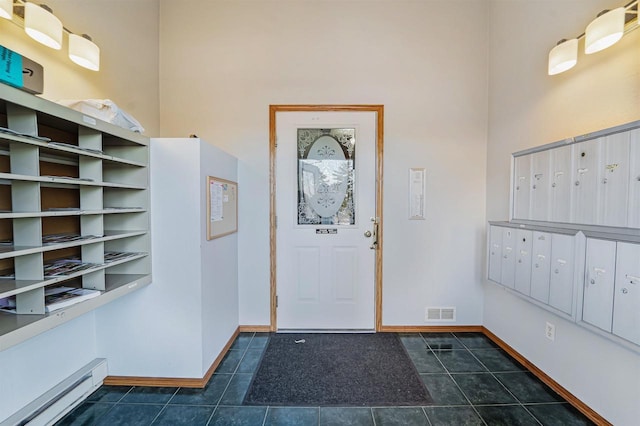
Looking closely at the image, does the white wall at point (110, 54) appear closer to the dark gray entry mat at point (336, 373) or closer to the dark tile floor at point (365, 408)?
the dark tile floor at point (365, 408)

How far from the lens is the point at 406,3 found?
8.43 feet

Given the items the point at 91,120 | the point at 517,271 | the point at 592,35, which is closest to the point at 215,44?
the point at 91,120

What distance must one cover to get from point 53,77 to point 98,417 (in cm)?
Result: 207

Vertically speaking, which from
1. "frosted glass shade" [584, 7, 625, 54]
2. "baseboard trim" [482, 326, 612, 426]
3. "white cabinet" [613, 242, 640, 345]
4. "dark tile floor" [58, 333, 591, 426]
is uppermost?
"frosted glass shade" [584, 7, 625, 54]

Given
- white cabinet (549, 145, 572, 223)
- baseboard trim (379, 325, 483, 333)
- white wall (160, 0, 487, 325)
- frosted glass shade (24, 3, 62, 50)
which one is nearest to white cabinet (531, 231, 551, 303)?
white cabinet (549, 145, 572, 223)

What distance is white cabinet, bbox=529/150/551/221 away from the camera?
189 centimetres

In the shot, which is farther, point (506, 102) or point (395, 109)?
point (395, 109)

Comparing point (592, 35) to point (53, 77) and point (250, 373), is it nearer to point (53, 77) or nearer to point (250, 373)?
point (250, 373)

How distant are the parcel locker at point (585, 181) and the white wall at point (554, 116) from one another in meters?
0.17

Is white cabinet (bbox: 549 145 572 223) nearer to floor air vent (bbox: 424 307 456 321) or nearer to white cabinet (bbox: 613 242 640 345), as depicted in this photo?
white cabinet (bbox: 613 242 640 345)

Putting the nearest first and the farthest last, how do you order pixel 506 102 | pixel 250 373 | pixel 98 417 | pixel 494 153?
1. pixel 98 417
2. pixel 250 373
3. pixel 506 102
4. pixel 494 153

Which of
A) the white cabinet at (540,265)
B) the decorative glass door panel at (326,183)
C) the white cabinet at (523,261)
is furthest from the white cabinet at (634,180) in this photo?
the decorative glass door panel at (326,183)

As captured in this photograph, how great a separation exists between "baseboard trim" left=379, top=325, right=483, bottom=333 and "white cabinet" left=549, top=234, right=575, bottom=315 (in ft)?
3.52

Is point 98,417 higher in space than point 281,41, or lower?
lower
